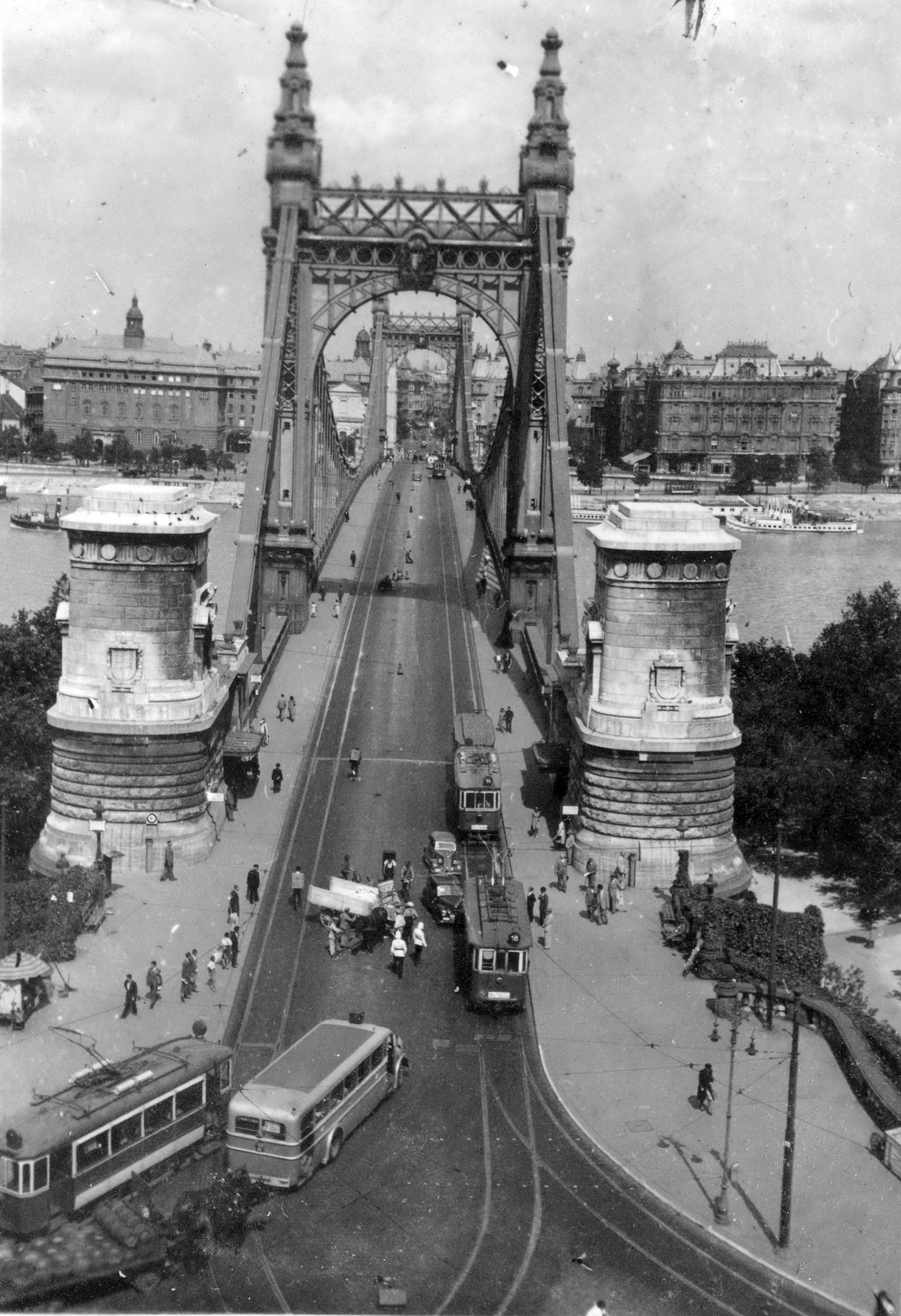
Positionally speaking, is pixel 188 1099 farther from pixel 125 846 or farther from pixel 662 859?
pixel 662 859

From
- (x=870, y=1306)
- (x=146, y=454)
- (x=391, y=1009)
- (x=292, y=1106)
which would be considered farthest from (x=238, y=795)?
(x=146, y=454)

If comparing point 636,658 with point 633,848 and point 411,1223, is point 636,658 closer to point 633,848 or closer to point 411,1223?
point 633,848

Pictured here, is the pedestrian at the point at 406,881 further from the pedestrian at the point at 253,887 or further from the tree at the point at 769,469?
the tree at the point at 769,469

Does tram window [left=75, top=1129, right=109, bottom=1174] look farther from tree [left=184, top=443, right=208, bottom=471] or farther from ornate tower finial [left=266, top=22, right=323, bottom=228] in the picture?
tree [left=184, top=443, right=208, bottom=471]

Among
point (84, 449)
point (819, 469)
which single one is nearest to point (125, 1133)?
point (819, 469)

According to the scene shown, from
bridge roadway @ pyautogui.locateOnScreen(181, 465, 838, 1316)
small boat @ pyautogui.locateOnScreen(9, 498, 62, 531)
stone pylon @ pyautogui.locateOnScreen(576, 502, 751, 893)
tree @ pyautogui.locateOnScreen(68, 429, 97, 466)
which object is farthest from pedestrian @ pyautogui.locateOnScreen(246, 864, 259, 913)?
tree @ pyautogui.locateOnScreen(68, 429, 97, 466)
